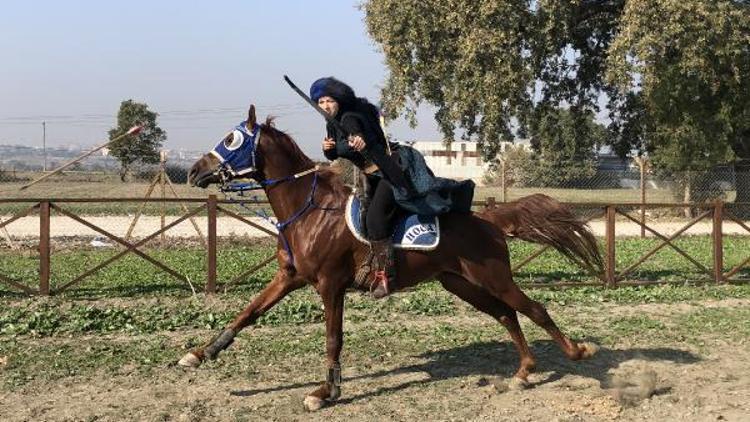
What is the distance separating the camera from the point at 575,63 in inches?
909

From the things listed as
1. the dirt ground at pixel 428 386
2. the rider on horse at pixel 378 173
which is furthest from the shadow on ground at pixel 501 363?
the rider on horse at pixel 378 173

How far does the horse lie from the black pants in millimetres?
173

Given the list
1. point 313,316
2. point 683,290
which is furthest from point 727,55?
point 313,316

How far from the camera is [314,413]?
18.0 ft

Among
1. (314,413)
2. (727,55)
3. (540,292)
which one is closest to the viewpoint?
(314,413)

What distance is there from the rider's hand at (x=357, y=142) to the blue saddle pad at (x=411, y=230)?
0.59 m

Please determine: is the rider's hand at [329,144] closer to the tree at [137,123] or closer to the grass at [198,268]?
the grass at [198,268]

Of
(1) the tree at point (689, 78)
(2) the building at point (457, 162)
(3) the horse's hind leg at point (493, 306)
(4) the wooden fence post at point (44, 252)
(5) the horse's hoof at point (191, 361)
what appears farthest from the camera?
(2) the building at point (457, 162)

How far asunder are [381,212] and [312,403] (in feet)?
5.01

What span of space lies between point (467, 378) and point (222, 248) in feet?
34.2

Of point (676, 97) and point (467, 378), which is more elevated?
point (676, 97)

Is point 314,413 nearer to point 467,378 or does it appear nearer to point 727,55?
point 467,378

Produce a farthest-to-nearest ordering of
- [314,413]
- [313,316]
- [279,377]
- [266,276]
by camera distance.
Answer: [266,276] < [313,316] < [279,377] < [314,413]

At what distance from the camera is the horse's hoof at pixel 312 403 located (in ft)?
18.1
